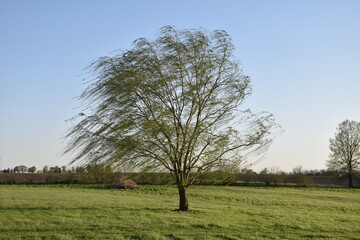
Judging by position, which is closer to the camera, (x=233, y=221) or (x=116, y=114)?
(x=233, y=221)

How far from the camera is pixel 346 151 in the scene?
54844 millimetres

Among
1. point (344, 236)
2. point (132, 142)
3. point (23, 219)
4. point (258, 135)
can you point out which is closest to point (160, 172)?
point (132, 142)

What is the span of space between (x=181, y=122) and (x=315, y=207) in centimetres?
1496

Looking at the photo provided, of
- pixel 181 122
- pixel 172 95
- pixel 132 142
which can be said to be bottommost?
pixel 132 142

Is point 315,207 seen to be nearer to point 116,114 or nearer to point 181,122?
point 181,122

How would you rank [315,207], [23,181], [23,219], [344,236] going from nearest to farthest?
1. [344,236]
2. [23,219]
3. [315,207]
4. [23,181]

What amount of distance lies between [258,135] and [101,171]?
26.3 feet

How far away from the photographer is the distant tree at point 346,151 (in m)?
54.0

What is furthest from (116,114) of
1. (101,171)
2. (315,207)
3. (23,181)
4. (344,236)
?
(23,181)

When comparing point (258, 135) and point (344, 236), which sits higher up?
point (258, 135)

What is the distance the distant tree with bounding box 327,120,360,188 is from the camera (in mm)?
54000

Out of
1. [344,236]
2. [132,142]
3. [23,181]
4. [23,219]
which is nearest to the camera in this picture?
[344,236]

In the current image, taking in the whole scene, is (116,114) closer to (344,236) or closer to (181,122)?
(181,122)

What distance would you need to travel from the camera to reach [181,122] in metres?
18.0
